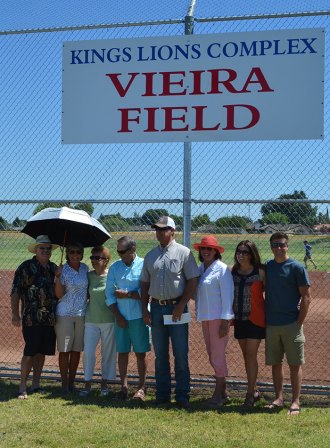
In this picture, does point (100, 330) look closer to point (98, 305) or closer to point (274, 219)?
point (98, 305)

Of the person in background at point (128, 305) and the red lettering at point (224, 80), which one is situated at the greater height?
the red lettering at point (224, 80)

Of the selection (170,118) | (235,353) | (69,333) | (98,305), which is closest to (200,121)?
(170,118)

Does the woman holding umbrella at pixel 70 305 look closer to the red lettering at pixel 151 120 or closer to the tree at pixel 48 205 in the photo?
the tree at pixel 48 205

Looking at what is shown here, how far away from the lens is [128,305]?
274 inches

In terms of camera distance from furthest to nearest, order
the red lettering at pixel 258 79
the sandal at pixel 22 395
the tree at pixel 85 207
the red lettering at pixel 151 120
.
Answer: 1. the tree at pixel 85 207
2. the red lettering at pixel 151 120
3. the red lettering at pixel 258 79
4. the sandal at pixel 22 395

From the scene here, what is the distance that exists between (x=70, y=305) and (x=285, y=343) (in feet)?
7.14

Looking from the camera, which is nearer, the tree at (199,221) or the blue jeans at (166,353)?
the blue jeans at (166,353)

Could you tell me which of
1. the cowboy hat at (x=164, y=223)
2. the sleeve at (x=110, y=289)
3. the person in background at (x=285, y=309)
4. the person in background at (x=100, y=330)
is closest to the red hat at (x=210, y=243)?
the cowboy hat at (x=164, y=223)

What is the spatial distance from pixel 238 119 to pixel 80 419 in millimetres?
3336

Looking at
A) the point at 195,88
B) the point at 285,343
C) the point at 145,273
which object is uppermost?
the point at 195,88

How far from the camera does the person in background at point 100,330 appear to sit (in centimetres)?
713

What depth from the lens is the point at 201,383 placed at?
7.50 m

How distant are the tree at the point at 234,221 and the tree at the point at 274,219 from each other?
16cm

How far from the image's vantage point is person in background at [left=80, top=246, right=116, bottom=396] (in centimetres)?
713
